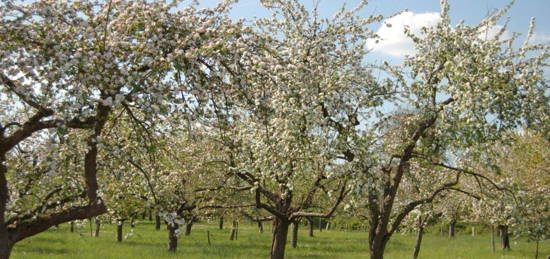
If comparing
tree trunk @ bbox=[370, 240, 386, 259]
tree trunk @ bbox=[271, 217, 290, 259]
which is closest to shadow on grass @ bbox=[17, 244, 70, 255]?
tree trunk @ bbox=[271, 217, 290, 259]

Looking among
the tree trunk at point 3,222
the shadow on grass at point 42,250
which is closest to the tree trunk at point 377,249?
the tree trunk at point 3,222

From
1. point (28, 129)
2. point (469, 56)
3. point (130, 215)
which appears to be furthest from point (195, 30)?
point (130, 215)

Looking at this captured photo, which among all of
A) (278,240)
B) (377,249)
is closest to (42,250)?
(278,240)

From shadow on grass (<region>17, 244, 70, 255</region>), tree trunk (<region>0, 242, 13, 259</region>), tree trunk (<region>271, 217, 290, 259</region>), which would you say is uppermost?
tree trunk (<region>0, 242, 13, 259</region>)

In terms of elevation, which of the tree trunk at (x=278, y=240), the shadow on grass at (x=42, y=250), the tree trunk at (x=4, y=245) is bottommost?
the shadow on grass at (x=42, y=250)

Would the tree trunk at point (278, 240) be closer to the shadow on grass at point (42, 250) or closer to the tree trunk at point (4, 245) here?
the tree trunk at point (4, 245)

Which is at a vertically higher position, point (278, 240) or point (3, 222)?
point (3, 222)

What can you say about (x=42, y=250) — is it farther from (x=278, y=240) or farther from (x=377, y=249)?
(x=377, y=249)

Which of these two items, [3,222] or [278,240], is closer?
[3,222]

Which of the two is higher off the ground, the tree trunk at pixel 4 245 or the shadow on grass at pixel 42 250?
the tree trunk at pixel 4 245

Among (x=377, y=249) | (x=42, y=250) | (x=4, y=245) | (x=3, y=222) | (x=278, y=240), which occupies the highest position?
(x=3, y=222)

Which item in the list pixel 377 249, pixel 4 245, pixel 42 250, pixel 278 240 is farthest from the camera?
pixel 42 250

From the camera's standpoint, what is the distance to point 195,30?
720 centimetres

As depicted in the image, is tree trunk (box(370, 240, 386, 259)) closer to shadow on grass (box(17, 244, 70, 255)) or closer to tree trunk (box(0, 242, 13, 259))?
tree trunk (box(0, 242, 13, 259))
